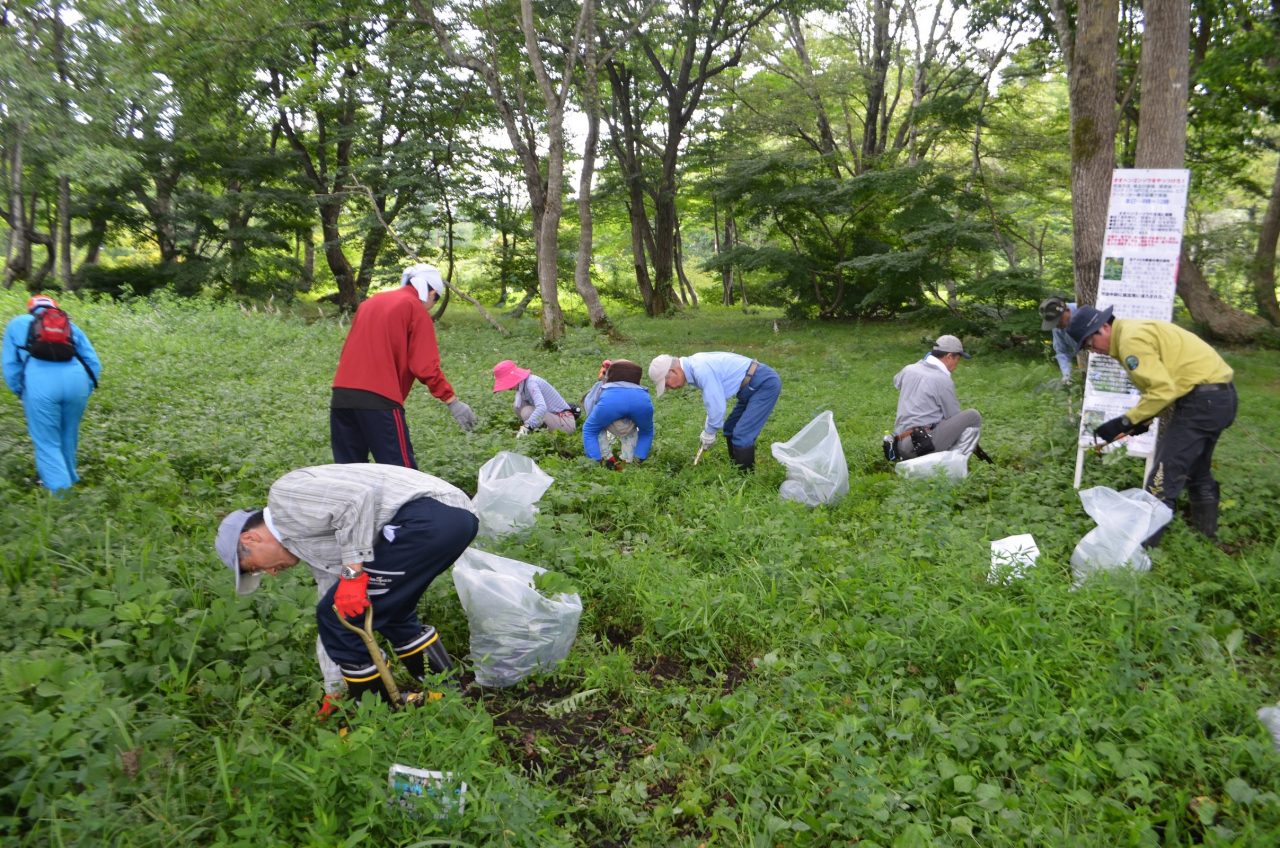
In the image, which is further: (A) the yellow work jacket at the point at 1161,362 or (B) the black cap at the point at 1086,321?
(B) the black cap at the point at 1086,321

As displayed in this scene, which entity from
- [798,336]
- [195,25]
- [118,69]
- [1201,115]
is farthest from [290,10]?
[1201,115]

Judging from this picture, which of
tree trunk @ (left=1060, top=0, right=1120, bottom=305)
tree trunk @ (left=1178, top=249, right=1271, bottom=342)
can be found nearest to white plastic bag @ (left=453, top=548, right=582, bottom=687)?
tree trunk @ (left=1060, top=0, right=1120, bottom=305)

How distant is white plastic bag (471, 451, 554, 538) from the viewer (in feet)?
13.9

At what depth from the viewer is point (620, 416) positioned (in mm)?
5609

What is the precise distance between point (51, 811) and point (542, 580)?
1.75 meters

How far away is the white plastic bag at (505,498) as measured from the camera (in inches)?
167

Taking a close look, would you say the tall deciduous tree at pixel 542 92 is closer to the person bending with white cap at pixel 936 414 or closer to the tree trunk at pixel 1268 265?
the person bending with white cap at pixel 936 414

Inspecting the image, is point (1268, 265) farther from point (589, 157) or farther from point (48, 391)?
point (48, 391)

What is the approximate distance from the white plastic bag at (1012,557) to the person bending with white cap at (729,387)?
2.10 m

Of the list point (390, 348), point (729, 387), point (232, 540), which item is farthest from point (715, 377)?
point (232, 540)

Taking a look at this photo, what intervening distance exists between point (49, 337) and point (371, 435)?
2.63 metres

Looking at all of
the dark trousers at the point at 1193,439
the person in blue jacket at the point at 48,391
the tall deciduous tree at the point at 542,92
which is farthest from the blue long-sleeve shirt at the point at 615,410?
the tall deciduous tree at the point at 542,92

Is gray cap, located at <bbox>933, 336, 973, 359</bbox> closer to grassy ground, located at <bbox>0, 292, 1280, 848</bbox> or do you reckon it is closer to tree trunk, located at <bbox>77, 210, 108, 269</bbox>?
grassy ground, located at <bbox>0, 292, 1280, 848</bbox>

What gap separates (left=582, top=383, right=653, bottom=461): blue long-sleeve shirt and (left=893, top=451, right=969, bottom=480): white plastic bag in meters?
1.94
